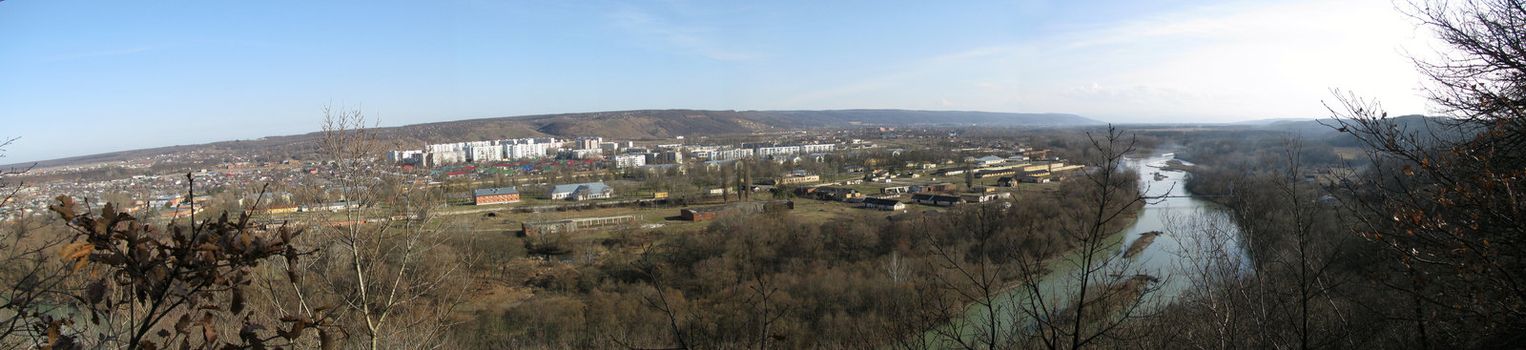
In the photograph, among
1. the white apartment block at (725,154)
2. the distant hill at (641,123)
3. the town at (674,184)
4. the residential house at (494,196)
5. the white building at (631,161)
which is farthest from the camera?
the distant hill at (641,123)

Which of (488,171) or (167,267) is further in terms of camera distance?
(488,171)

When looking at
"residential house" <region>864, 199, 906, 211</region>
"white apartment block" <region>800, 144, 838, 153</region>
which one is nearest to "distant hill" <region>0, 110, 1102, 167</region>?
"white apartment block" <region>800, 144, 838, 153</region>

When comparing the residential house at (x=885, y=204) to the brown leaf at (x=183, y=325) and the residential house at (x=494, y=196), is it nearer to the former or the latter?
the residential house at (x=494, y=196)

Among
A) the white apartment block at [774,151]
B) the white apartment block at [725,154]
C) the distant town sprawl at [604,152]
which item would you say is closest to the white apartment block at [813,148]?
the distant town sprawl at [604,152]

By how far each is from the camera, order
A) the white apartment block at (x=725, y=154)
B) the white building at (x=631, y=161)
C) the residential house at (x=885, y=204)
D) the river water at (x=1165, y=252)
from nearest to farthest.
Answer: the river water at (x=1165, y=252)
the residential house at (x=885, y=204)
the white building at (x=631, y=161)
the white apartment block at (x=725, y=154)

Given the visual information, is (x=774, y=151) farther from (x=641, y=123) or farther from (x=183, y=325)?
(x=183, y=325)

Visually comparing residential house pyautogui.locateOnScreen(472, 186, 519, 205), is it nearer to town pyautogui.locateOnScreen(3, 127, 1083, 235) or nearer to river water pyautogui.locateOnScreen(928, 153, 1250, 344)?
town pyautogui.locateOnScreen(3, 127, 1083, 235)

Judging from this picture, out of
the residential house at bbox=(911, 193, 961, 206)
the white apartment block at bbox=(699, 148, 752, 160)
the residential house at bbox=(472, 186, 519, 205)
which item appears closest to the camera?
the residential house at bbox=(911, 193, 961, 206)

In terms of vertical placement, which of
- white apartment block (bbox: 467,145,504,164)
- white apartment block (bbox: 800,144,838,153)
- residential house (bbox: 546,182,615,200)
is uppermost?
white apartment block (bbox: 467,145,504,164)

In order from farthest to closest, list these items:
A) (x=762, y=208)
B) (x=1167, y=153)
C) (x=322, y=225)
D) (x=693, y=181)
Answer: (x=1167, y=153)
(x=693, y=181)
(x=762, y=208)
(x=322, y=225)

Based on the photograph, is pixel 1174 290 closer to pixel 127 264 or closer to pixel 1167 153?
pixel 127 264

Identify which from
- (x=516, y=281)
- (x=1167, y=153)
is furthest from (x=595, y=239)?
(x=1167, y=153)
